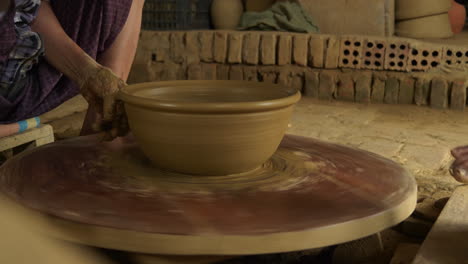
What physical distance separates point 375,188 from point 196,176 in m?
0.40

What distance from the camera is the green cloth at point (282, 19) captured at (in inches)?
160

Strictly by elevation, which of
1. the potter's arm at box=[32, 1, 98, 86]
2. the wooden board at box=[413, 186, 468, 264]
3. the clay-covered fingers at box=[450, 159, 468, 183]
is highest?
the potter's arm at box=[32, 1, 98, 86]

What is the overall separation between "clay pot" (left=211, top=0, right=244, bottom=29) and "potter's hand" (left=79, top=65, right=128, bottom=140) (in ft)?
9.55

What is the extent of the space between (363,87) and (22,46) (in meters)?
2.67

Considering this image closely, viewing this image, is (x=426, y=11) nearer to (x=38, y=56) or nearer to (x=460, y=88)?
(x=460, y=88)

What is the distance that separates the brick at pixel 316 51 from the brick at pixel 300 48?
0.04m

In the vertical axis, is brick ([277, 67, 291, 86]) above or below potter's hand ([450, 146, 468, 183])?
below

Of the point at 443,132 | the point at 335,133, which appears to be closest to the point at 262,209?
the point at 335,133

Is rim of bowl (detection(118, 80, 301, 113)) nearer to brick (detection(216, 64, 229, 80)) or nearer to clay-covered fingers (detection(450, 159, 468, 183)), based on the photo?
clay-covered fingers (detection(450, 159, 468, 183))

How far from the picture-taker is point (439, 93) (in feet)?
12.1

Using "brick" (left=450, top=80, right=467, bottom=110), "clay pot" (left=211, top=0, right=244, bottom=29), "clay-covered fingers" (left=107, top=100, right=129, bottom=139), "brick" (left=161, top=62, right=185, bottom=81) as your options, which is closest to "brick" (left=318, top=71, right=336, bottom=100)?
"brick" (left=450, top=80, right=467, bottom=110)

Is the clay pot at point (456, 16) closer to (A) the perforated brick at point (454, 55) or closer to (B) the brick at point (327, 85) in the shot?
(A) the perforated brick at point (454, 55)

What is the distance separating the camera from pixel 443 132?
316 centimetres

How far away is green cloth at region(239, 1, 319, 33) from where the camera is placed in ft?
13.3
